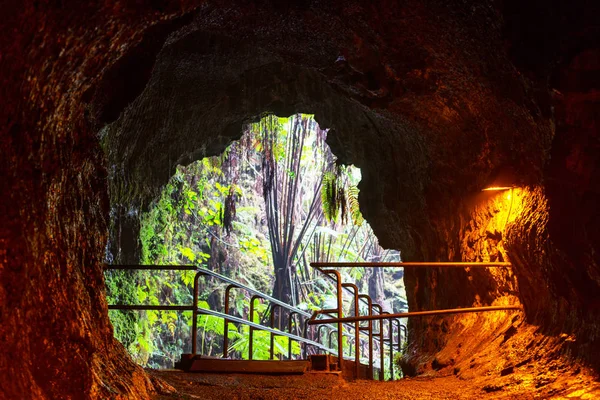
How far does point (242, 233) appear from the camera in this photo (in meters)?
20.7

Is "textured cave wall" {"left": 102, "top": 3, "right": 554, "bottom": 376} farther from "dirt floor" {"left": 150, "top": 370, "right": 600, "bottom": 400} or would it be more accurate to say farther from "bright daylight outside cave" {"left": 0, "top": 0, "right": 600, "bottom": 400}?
"dirt floor" {"left": 150, "top": 370, "right": 600, "bottom": 400}

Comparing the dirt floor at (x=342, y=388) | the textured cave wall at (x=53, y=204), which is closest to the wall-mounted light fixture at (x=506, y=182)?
the dirt floor at (x=342, y=388)

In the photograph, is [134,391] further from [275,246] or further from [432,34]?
[275,246]

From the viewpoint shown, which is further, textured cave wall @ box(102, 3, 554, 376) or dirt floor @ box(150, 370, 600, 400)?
textured cave wall @ box(102, 3, 554, 376)

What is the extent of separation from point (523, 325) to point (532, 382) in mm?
902

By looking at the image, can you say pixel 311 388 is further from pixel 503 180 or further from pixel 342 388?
pixel 503 180

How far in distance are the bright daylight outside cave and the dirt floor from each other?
0.11ft

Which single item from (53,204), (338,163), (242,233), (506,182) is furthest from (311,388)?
(242,233)

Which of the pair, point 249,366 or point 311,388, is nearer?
point 311,388

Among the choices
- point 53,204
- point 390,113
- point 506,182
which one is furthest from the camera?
point 390,113

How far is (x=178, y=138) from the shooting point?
991 centimetres

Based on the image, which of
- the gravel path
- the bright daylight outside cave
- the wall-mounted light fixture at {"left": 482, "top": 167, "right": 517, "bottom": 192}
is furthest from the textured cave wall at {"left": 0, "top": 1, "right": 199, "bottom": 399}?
Answer: the wall-mounted light fixture at {"left": 482, "top": 167, "right": 517, "bottom": 192}

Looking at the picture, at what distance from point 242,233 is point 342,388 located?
14.9m

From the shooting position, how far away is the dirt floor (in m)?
4.84
